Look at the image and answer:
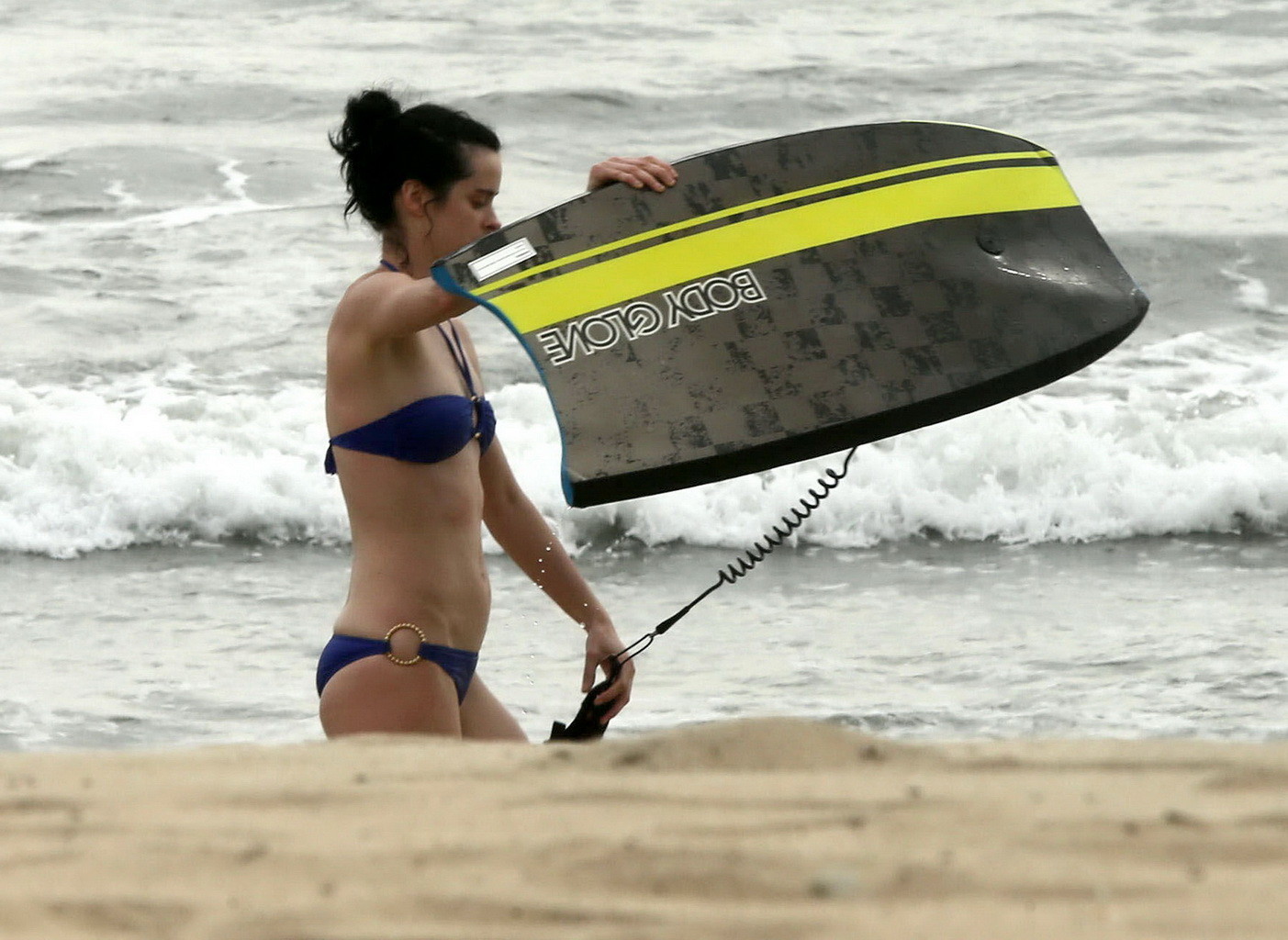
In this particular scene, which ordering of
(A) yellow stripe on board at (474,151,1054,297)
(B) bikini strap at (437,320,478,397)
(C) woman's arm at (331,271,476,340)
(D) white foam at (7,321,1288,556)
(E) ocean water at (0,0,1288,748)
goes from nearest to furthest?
(C) woman's arm at (331,271,476,340) < (A) yellow stripe on board at (474,151,1054,297) < (B) bikini strap at (437,320,478,397) < (E) ocean water at (0,0,1288,748) < (D) white foam at (7,321,1288,556)

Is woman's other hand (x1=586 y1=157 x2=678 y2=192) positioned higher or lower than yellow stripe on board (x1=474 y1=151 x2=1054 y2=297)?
higher

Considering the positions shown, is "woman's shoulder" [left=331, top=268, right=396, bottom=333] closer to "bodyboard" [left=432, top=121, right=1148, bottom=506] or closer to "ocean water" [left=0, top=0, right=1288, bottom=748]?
"bodyboard" [left=432, top=121, right=1148, bottom=506]

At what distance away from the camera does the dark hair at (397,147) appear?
2.97m


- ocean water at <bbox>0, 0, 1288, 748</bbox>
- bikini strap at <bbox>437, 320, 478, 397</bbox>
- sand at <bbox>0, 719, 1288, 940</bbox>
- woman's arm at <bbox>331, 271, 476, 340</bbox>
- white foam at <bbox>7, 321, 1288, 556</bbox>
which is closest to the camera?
sand at <bbox>0, 719, 1288, 940</bbox>

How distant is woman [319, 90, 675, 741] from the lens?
294cm

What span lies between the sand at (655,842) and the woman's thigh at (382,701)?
0.55 m

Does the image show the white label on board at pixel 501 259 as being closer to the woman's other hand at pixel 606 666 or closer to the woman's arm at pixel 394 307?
the woman's arm at pixel 394 307

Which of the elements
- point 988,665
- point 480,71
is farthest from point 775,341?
point 480,71

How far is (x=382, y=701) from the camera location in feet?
9.68

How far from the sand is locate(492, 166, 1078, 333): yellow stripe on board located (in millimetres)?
852

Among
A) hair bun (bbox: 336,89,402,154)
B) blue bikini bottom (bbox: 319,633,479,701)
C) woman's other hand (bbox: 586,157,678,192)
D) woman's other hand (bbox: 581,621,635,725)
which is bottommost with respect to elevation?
woman's other hand (bbox: 581,621,635,725)

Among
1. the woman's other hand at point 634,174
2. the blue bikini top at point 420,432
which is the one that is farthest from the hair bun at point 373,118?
the blue bikini top at point 420,432

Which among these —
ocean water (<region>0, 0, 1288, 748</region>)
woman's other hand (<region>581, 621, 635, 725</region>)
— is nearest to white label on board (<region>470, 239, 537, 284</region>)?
woman's other hand (<region>581, 621, 635, 725</region>)

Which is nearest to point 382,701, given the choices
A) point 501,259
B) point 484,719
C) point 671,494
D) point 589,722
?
point 484,719
